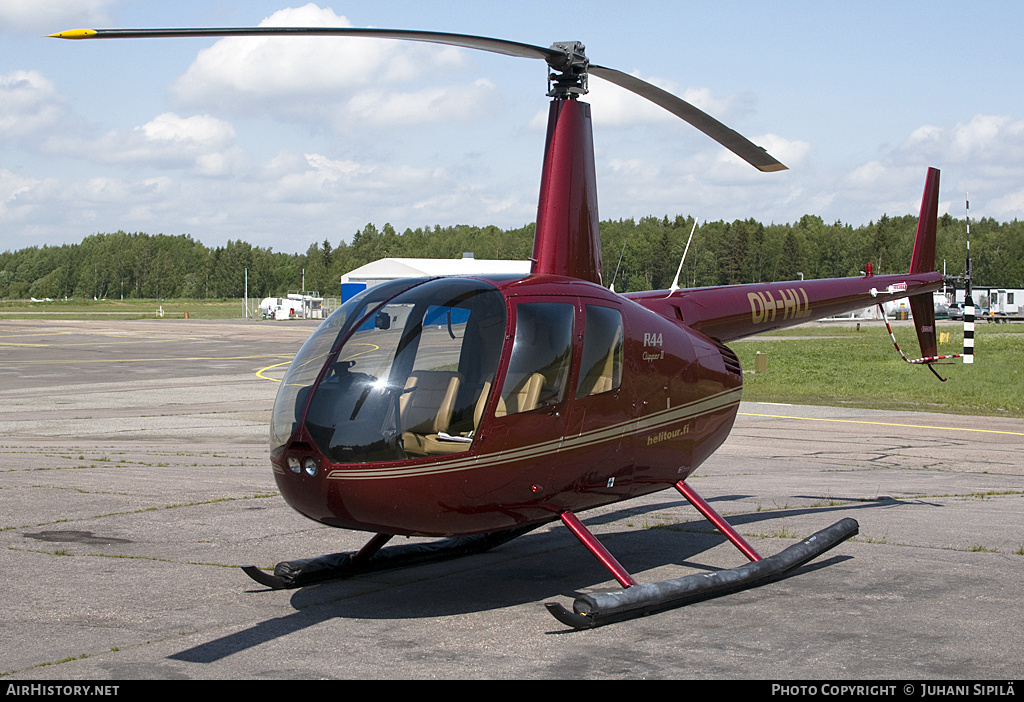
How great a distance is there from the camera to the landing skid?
6883 mm

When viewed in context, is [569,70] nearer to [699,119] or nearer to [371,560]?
[699,119]

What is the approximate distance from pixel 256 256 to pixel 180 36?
619 ft

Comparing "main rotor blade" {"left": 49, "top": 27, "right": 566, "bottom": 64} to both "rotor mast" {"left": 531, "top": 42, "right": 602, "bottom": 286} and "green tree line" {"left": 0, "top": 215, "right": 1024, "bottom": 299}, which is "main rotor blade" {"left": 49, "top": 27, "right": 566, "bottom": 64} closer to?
"rotor mast" {"left": 531, "top": 42, "right": 602, "bottom": 286}

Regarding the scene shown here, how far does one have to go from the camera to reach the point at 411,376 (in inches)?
237

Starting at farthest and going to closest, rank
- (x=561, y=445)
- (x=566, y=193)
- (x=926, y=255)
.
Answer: (x=926, y=255), (x=566, y=193), (x=561, y=445)

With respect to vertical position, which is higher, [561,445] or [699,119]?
[699,119]

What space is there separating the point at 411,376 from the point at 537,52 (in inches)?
104

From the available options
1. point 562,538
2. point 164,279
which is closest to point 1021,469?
point 562,538

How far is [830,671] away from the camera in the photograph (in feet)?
17.3

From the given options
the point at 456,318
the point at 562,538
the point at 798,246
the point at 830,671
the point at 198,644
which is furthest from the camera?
the point at 798,246

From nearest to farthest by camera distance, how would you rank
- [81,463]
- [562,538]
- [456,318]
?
[456,318]
[562,538]
[81,463]

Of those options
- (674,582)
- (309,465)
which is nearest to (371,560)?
(309,465)

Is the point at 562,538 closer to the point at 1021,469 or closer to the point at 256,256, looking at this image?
the point at 1021,469

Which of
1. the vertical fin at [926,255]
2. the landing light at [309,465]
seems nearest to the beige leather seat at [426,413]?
the landing light at [309,465]
